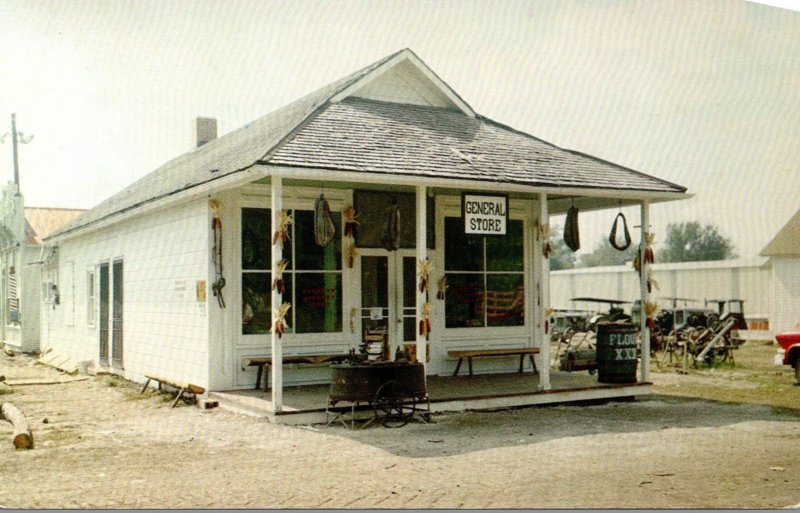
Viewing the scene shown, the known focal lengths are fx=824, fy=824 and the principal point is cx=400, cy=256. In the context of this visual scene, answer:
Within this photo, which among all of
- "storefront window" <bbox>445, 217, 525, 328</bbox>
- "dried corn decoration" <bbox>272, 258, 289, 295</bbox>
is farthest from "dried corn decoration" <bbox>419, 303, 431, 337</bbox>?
"storefront window" <bbox>445, 217, 525, 328</bbox>

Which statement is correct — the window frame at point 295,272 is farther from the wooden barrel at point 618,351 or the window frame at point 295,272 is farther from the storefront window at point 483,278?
the wooden barrel at point 618,351

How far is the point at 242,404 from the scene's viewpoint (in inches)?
404

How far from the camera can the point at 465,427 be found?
9.40 metres

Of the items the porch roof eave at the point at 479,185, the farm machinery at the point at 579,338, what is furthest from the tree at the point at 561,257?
the porch roof eave at the point at 479,185

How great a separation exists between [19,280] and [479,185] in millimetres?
19135

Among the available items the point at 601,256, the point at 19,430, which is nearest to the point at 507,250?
the point at 19,430

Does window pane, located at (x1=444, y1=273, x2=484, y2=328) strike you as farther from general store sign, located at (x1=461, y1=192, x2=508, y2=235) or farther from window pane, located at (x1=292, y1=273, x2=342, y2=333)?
general store sign, located at (x1=461, y1=192, x2=508, y2=235)

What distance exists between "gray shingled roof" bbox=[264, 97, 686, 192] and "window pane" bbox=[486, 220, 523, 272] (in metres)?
1.58

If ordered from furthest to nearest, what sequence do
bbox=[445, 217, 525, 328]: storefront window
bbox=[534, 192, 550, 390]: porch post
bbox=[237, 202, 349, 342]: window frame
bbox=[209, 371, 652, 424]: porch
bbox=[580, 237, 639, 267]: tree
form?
1. bbox=[580, 237, 639, 267]: tree
2. bbox=[445, 217, 525, 328]: storefront window
3. bbox=[237, 202, 349, 342]: window frame
4. bbox=[534, 192, 550, 390]: porch post
5. bbox=[209, 371, 652, 424]: porch

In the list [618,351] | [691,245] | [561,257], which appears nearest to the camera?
[618,351]

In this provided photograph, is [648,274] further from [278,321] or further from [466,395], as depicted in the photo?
[278,321]

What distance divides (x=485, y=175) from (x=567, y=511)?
5742 mm

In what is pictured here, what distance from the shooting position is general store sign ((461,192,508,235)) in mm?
10867

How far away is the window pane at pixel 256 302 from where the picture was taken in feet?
38.4
